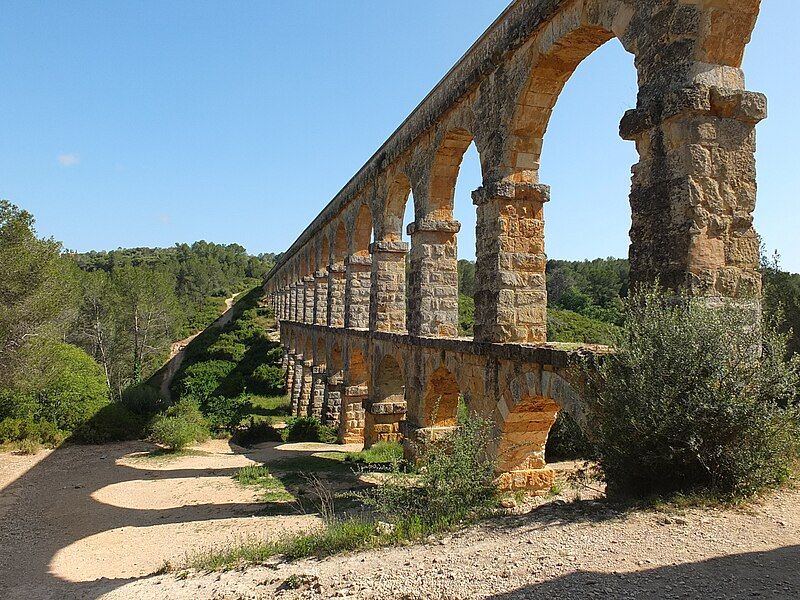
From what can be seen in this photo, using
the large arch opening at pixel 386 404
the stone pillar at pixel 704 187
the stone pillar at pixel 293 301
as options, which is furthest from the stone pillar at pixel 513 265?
the stone pillar at pixel 293 301

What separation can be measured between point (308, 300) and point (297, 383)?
396 centimetres

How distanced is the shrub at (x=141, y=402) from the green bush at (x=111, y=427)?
589 mm

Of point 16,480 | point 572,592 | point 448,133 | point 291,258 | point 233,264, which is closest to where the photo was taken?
point 572,592

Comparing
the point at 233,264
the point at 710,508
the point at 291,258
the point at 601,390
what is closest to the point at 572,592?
the point at 710,508

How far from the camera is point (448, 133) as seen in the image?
364 inches

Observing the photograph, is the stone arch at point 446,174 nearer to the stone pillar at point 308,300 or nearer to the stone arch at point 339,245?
the stone arch at point 339,245

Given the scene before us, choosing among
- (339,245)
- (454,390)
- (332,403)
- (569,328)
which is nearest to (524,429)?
(454,390)

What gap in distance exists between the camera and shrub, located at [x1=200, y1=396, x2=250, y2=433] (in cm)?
1669

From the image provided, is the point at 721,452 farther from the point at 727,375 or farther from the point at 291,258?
the point at 291,258

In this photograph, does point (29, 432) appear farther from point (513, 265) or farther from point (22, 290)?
point (513, 265)

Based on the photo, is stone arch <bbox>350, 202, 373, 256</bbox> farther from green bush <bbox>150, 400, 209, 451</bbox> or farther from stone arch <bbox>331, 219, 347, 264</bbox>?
green bush <bbox>150, 400, 209, 451</bbox>

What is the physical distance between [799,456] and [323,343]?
14.8 m

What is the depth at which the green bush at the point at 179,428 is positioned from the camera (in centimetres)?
1418

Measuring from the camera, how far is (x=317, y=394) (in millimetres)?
18688
